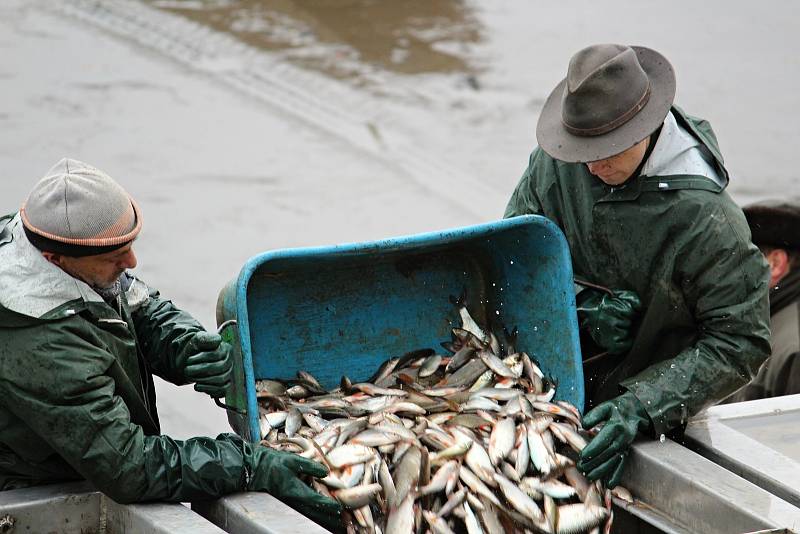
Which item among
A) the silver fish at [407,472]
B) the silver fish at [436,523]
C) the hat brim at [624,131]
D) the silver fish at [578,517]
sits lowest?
the silver fish at [578,517]

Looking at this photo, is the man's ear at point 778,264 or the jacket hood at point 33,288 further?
the man's ear at point 778,264

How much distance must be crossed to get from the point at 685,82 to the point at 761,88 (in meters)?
0.74

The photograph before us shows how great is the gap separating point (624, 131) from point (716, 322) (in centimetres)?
77

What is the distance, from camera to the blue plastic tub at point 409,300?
4.79 meters

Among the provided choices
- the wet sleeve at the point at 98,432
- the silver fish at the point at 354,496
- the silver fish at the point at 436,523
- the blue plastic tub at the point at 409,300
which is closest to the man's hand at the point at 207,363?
the wet sleeve at the point at 98,432

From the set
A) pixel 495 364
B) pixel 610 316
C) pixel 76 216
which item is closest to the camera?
pixel 76 216

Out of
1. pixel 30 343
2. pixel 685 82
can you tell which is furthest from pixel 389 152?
pixel 30 343

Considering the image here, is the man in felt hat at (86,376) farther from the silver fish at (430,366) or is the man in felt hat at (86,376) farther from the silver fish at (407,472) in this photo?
the silver fish at (430,366)

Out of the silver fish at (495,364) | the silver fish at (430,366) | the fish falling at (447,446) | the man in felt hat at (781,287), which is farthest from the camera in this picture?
the man in felt hat at (781,287)

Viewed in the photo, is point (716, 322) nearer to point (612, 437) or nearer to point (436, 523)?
point (612, 437)

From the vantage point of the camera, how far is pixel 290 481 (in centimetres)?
401

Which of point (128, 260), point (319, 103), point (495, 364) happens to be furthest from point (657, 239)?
point (319, 103)

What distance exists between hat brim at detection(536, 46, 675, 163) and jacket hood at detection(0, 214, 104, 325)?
1711mm

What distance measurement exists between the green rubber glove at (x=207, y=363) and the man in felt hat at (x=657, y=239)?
50.6 inches
